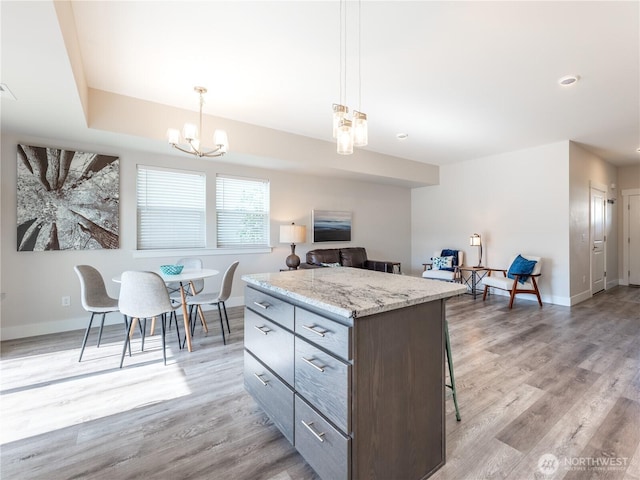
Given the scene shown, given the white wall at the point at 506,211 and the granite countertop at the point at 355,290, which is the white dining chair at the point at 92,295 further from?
the white wall at the point at 506,211

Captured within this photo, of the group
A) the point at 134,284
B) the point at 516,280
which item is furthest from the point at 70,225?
the point at 516,280

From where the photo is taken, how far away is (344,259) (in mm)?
5734

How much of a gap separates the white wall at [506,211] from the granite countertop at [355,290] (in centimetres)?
448

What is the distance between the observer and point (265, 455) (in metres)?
1.65

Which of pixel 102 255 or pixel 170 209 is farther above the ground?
pixel 170 209

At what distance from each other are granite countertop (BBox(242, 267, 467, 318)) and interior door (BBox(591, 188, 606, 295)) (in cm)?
579

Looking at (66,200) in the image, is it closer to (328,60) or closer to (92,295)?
(92,295)

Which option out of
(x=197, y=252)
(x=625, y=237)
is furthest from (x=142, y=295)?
(x=625, y=237)

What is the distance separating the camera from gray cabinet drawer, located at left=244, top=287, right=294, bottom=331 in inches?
63.8

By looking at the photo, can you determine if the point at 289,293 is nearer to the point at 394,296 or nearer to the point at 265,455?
the point at 394,296

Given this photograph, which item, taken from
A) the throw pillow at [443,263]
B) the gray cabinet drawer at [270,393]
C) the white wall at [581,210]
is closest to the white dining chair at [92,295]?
the gray cabinet drawer at [270,393]

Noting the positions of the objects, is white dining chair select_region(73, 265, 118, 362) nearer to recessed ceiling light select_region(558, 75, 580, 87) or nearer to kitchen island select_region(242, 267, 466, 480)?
kitchen island select_region(242, 267, 466, 480)

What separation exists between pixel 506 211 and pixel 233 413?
5619 mm

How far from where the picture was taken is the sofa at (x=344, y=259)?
542 cm
